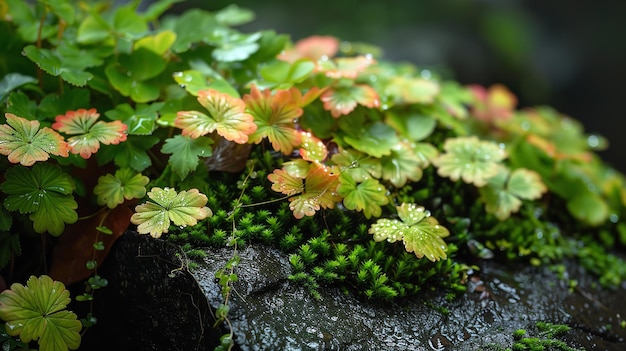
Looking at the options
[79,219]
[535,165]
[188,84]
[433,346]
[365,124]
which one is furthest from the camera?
[535,165]

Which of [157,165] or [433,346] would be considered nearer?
[433,346]

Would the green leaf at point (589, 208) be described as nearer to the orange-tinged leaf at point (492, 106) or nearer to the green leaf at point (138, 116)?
the orange-tinged leaf at point (492, 106)

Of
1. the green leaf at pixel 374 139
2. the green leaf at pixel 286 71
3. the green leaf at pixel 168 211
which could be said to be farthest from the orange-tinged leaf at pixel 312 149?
the green leaf at pixel 168 211

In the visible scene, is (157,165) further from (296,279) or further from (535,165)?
(535,165)

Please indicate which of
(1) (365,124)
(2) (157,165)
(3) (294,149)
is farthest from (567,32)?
(2) (157,165)

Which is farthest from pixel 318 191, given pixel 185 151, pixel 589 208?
pixel 589 208

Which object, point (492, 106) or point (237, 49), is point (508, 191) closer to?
point (492, 106)

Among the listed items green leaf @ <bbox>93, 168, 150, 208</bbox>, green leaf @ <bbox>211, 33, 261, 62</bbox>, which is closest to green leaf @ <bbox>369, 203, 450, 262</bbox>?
green leaf @ <bbox>93, 168, 150, 208</bbox>
